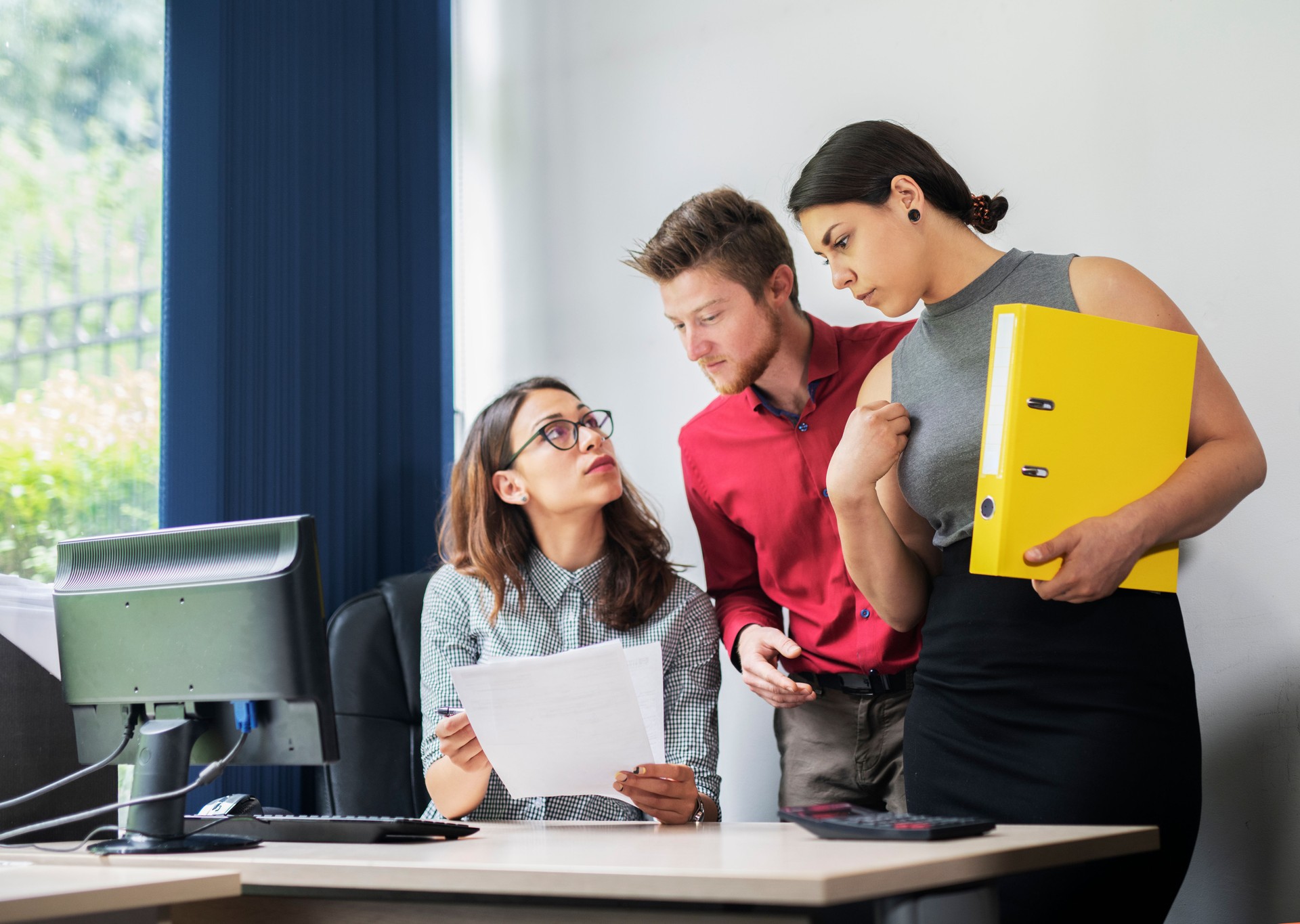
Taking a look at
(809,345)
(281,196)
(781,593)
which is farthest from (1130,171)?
(281,196)

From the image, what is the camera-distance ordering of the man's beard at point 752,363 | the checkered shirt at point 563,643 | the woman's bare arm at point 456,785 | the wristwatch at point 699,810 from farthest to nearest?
the man's beard at point 752,363 → the checkered shirt at point 563,643 → the woman's bare arm at point 456,785 → the wristwatch at point 699,810

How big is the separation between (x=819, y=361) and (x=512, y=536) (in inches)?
27.3

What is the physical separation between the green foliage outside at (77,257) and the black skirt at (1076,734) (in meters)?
1.68

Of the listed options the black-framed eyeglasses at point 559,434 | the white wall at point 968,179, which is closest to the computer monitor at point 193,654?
the black-framed eyeglasses at point 559,434

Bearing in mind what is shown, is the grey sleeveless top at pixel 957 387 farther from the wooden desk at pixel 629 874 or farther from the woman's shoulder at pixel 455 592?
the woman's shoulder at pixel 455 592

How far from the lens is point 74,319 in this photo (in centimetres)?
219

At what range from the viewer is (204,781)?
4.30 feet

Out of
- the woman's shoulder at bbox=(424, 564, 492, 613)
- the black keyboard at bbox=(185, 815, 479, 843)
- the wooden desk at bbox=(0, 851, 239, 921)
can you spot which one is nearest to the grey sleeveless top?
the black keyboard at bbox=(185, 815, 479, 843)

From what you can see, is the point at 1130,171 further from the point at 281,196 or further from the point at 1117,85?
the point at 281,196

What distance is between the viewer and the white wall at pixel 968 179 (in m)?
2.04

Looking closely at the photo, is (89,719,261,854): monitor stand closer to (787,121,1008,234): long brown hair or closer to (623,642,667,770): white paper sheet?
(623,642,667,770): white paper sheet

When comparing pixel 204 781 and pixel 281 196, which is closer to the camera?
pixel 204 781

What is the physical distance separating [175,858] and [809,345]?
1.46 meters

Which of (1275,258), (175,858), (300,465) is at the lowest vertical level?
(175,858)
